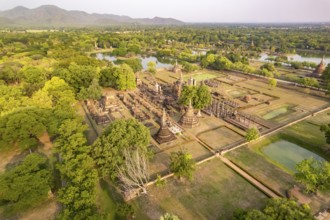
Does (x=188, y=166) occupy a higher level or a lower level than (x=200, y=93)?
lower

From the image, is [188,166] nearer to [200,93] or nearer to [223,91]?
[200,93]

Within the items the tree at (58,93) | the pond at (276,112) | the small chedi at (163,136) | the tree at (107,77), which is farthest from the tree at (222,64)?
the tree at (58,93)

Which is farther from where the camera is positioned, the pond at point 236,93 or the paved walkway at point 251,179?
the pond at point 236,93

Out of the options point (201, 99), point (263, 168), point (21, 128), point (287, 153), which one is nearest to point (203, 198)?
point (263, 168)

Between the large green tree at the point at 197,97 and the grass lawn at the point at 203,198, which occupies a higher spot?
the large green tree at the point at 197,97

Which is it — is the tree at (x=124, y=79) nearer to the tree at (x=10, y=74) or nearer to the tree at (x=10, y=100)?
the tree at (x=10, y=100)

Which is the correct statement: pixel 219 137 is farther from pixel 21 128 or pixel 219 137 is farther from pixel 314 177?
pixel 21 128

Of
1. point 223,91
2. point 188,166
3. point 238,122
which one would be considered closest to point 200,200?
point 188,166

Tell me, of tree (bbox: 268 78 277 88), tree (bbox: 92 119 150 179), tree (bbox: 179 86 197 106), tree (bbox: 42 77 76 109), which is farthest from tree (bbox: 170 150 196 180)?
tree (bbox: 268 78 277 88)
